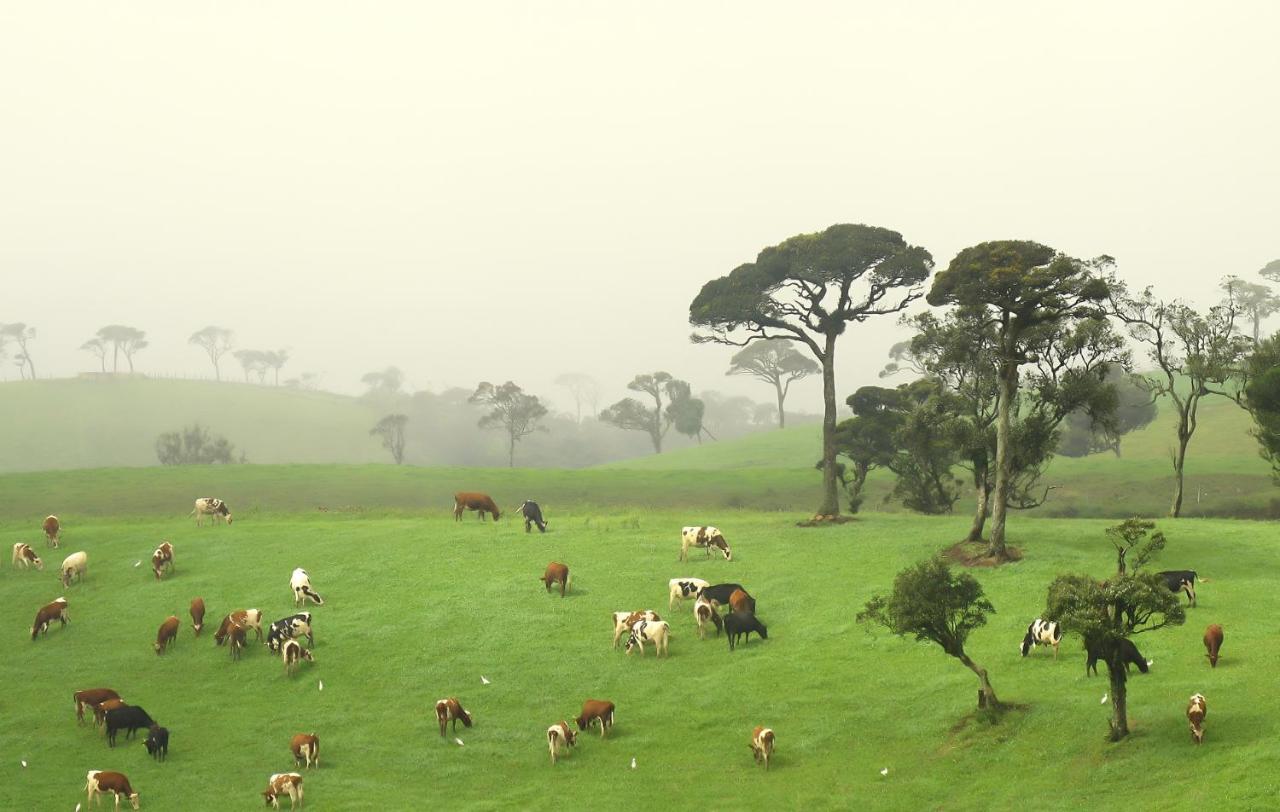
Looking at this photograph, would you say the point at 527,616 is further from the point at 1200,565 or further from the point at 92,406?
the point at 92,406

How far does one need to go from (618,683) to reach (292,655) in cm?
1108

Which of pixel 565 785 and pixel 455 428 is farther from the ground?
pixel 455 428

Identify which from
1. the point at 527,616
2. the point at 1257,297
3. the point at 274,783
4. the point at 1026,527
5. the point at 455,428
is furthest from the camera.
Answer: the point at 455,428

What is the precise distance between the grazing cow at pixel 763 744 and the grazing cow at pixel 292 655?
16104mm

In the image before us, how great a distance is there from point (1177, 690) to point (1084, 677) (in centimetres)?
253

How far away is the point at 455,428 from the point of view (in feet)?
632

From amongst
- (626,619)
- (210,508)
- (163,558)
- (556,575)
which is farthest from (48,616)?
(626,619)

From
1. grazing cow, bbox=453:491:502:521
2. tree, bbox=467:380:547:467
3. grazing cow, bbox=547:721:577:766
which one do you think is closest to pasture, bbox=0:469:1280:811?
grazing cow, bbox=547:721:577:766

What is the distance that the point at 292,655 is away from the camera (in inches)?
1248

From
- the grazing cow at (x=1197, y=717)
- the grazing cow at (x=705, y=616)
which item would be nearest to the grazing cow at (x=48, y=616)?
the grazing cow at (x=705, y=616)

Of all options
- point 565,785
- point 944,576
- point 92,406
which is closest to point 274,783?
point 565,785

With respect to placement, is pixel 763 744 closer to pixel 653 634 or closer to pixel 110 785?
pixel 653 634

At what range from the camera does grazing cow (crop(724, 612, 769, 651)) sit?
104ft

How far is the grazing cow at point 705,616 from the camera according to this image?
32.7 metres
